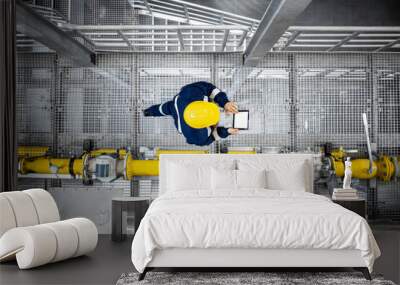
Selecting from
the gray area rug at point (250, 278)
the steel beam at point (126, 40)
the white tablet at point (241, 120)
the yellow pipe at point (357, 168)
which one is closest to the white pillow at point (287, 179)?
the white tablet at point (241, 120)

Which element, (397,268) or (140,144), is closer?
(397,268)

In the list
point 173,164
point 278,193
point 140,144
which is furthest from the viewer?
point 140,144

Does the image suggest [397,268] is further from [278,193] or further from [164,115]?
[164,115]

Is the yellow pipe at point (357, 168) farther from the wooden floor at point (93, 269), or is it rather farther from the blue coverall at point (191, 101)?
the wooden floor at point (93, 269)

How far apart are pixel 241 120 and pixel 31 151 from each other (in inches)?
129

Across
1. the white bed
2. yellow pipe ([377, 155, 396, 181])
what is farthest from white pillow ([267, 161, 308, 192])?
yellow pipe ([377, 155, 396, 181])

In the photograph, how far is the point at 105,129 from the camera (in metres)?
8.11

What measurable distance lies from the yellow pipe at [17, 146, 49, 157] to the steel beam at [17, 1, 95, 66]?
1438mm

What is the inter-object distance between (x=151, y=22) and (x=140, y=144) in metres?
1.87

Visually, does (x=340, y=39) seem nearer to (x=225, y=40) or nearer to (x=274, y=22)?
(x=225, y=40)

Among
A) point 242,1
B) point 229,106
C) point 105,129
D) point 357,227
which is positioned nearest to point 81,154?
point 105,129

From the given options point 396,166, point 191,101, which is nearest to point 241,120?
point 191,101

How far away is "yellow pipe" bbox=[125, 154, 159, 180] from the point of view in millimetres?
7848

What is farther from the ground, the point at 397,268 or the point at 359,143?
the point at 359,143
